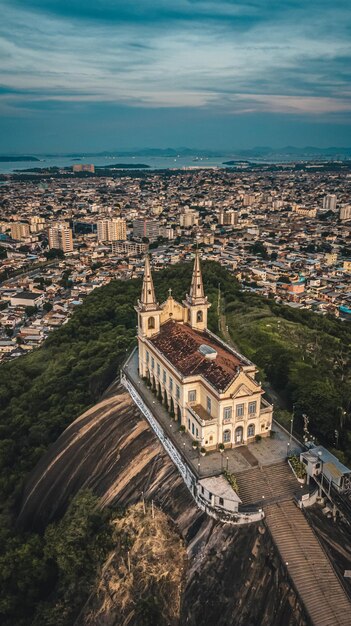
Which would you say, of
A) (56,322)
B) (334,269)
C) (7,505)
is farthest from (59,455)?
(334,269)

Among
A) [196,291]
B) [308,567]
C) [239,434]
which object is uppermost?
[196,291]

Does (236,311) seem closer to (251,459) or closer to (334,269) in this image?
(251,459)

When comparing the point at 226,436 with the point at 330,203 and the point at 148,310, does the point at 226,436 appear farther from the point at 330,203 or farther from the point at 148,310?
the point at 330,203

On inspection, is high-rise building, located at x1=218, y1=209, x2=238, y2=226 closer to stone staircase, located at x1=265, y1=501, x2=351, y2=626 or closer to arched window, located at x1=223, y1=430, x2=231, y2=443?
arched window, located at x1=223, y1=430, x2=231, y2=443

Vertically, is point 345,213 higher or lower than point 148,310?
lower

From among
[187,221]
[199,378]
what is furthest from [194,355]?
[187,221]

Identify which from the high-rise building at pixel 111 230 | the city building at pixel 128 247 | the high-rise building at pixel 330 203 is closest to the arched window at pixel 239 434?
the city building at pixel 128 247

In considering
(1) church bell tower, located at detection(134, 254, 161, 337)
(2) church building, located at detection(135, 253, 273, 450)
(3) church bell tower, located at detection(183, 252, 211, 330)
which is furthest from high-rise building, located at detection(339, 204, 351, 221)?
(1) church bell tower, located at detection(134, 254, 161, 337)
